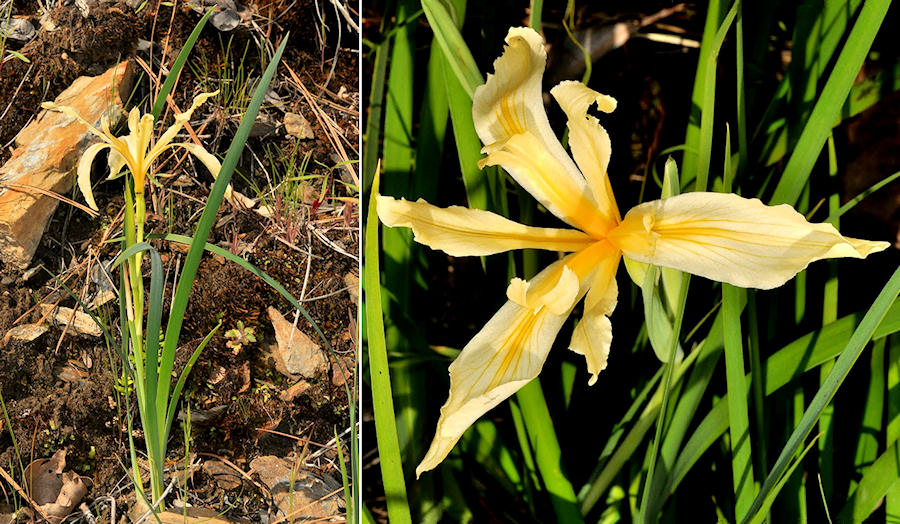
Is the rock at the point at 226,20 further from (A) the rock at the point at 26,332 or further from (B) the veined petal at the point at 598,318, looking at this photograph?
(B) the veined petal at the point at 598,318

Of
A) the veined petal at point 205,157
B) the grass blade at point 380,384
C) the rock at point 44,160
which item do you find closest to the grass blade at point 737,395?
the grass blade at point 380,384

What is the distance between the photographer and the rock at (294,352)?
662 mm

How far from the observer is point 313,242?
2.23 feet

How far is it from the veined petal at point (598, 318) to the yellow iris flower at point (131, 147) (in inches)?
15.0

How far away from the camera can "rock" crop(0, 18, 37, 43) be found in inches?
24.0

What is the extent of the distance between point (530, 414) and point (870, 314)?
0.31 metres

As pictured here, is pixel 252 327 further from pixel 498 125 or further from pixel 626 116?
pixel 626 116

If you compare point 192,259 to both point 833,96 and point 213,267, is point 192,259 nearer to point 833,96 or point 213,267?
point 213,267

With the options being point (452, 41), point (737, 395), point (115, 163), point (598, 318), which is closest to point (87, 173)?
point (115, 163)

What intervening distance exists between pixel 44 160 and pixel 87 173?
0.04m

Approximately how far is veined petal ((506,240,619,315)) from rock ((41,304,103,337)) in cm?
41

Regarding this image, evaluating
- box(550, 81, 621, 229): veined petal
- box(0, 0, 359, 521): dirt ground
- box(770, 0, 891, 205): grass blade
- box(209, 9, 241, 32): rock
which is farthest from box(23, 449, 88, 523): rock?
box(770, 0, 891, 205): grass blade

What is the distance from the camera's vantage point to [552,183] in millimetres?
498

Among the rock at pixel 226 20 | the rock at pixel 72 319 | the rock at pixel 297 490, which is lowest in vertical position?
the rock at pixel 297 490
